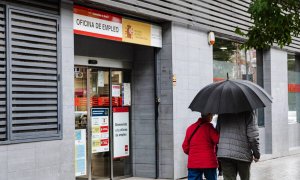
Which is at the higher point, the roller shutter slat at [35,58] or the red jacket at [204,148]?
the roller shutter slat at [35,58]

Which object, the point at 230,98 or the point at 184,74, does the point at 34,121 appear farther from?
the point at 184,74

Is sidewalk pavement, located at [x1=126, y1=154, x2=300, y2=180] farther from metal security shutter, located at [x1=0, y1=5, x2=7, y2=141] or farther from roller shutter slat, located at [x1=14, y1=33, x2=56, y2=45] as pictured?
metal security shutter, located at [x1=0, y1=5, x2=7, y2=141]

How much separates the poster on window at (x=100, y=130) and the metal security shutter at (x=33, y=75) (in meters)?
2.15

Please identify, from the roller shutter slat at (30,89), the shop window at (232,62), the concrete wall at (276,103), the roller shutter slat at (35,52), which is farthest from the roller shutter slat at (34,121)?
the concrete wall at (276,103)

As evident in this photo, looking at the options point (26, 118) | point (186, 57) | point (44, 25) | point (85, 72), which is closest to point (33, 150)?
point (26, 118)

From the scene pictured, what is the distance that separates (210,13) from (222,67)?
190cm

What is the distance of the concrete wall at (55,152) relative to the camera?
299 inches

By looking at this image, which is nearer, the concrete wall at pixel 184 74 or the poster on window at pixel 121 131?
the poster on window at pixel 121 131

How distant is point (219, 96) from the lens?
7.02 m

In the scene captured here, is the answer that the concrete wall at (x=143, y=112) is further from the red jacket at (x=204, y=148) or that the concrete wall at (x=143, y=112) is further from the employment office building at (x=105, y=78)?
the red jacket at (x=204, y=148)

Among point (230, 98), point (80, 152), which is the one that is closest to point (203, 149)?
point (230, 98)

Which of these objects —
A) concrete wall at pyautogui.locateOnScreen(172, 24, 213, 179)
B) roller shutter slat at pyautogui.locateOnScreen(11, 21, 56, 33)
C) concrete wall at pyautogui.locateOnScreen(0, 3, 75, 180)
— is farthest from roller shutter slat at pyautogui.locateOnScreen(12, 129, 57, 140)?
concrete wall at pyautogui.locateOnScreen(172, 24, 213, 179)

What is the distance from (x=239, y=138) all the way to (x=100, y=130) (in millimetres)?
4591

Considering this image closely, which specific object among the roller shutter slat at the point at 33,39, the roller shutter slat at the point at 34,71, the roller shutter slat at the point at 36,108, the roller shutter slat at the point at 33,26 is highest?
→ the roller shutter slat at the point at 33,26
